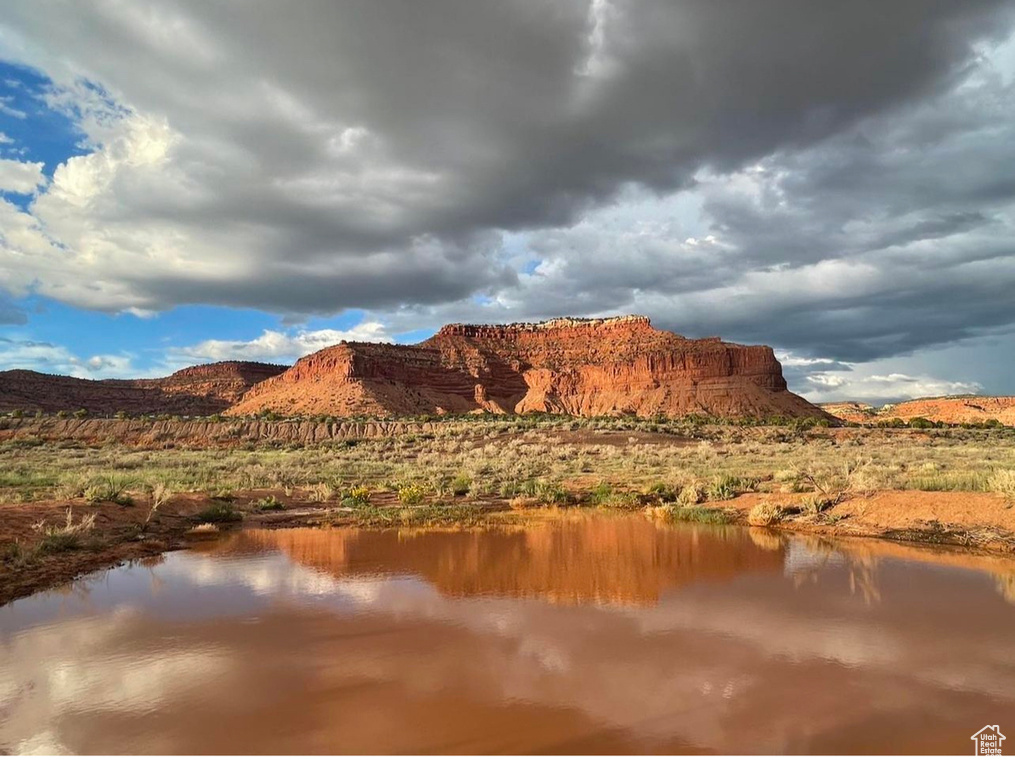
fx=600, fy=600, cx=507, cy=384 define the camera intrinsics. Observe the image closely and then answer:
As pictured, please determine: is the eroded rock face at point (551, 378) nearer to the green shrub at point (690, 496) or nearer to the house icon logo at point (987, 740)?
the green shrub at point (690, 496)

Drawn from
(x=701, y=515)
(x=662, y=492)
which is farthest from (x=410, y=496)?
(x=701, y=515)

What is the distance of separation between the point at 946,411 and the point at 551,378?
242 feet

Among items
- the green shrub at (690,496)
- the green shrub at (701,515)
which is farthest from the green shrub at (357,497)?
the green shrub at (690,496)

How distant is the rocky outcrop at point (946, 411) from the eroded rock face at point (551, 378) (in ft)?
68.2

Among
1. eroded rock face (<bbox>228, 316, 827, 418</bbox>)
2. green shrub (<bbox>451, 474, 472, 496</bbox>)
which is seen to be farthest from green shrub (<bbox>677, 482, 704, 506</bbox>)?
eroded rock face (<bbox>228, 316, 827, 418</bbox>)

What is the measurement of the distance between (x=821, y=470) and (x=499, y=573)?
53.3ft

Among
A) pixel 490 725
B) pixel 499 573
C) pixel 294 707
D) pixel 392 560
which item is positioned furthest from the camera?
pixel 392 560

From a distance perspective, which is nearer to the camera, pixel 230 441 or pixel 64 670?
pixel 64 670

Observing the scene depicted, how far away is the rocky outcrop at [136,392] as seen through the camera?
9519 centimetres

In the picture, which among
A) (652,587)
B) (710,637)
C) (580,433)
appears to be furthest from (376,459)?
(710,637)

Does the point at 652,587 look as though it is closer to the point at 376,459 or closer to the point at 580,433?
the point at 376,459

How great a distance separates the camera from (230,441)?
5066 centimetres

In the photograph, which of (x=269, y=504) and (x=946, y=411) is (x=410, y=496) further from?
(x=946, y=411)

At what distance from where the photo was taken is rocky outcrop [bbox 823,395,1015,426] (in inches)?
4008
